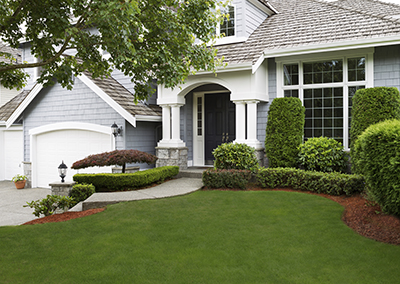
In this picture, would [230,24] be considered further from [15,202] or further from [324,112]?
[15,202]

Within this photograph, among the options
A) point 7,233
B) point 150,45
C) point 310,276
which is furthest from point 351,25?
point 7,233

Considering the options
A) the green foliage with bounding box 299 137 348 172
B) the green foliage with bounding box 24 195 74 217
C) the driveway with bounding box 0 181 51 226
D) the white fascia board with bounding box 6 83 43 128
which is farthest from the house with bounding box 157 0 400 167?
the white fascia board with bounding box 6 83 43 128

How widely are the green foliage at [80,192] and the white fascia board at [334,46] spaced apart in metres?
6.17

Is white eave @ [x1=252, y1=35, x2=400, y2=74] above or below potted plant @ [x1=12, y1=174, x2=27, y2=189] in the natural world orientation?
above

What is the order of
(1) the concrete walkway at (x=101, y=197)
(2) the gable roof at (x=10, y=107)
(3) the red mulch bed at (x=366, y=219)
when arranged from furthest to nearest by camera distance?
(2) the gable roof at (x=10, y=107) → (1) the concrete walkway at (x=101, y=197) → (3) the red mulch bed at (x=366, y=219)

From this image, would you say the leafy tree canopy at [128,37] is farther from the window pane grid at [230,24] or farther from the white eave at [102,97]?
the window pane grid at [230,24]

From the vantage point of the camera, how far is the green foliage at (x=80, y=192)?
877 centimetres

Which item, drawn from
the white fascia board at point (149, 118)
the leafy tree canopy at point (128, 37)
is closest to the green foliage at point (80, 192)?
the leafy tree canopy at point (128, 37)

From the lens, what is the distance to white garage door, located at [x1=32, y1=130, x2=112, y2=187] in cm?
1246

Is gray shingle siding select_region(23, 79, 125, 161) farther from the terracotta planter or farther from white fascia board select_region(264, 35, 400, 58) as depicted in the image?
white fascia board select_region(264, 35, 400, 58)

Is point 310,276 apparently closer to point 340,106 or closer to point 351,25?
point 340,106

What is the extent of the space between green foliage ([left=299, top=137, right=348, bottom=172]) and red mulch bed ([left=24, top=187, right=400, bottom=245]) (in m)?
1.68

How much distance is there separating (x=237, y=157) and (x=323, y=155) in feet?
7.34

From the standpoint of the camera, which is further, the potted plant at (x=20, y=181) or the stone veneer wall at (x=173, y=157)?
the potted plant at (x=20, y=181)
